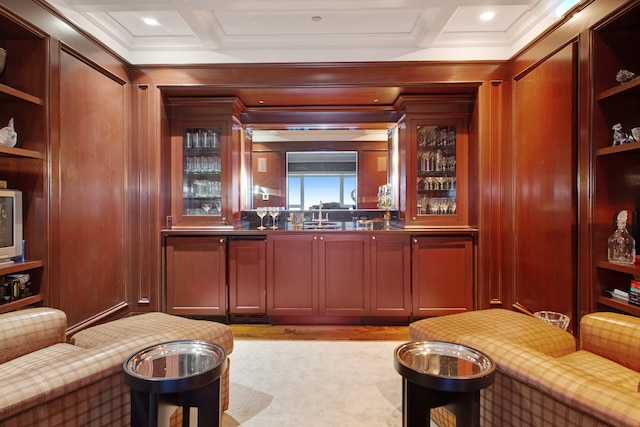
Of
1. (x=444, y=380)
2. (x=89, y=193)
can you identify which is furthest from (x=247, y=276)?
(x=444, y=380)

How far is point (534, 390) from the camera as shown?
1.20 metres

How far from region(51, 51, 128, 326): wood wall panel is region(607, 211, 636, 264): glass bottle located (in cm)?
384

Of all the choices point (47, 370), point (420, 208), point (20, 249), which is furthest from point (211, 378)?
point (420, 208)

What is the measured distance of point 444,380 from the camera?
1196mm

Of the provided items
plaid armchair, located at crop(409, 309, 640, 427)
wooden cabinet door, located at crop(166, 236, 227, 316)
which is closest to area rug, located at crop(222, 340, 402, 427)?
plaid armchair, located at crop(409, 309, 640, 427)

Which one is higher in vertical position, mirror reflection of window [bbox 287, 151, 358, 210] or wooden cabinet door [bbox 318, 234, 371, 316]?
mirror reflection of window [bbox 287, 151, 358, 210]

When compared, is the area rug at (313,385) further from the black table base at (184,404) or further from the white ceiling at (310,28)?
the white ceiling at (310,28)

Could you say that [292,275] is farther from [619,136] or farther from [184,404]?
[619,136]

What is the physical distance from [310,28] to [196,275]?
2.64m

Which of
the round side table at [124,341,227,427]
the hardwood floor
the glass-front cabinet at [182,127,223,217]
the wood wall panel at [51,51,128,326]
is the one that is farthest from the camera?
the glass-front cabinet at [182,127,223,217]

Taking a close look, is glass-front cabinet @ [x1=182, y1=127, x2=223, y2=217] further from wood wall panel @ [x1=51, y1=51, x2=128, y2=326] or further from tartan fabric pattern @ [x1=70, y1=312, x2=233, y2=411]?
tartan fabric pattern @ [x1=70, y1=312, x2=233, y2=411]

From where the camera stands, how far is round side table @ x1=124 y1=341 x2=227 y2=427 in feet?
3.90

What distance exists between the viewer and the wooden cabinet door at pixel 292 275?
3492 mm

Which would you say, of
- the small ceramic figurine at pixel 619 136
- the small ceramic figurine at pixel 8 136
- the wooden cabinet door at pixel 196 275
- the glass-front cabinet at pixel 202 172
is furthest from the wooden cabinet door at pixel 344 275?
the small ceramic figurine at pixel 8 136
